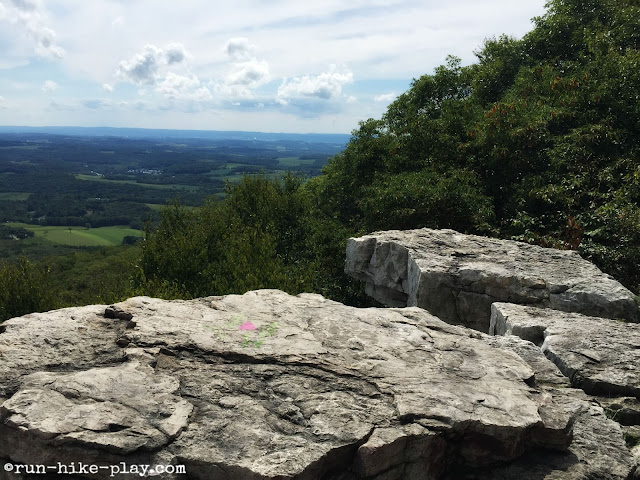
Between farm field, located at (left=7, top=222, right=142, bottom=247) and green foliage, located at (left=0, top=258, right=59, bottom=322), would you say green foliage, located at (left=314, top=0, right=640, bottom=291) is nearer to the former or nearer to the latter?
green foliage, located at (left=0, top=258, right=59, bottom=322)

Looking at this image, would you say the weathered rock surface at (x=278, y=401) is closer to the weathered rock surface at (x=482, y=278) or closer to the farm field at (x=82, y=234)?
the weathered rock surface at (x=482, y=278)

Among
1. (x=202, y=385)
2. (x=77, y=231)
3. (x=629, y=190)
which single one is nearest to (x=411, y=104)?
(x=629, y=190)

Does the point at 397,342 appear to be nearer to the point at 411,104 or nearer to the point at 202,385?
the point at 202,385

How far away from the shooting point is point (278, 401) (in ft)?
20.0

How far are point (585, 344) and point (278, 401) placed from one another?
5.94m

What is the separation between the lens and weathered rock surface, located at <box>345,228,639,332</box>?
11062mm

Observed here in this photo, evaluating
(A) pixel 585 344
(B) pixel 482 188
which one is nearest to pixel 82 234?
(B) pixel 482 188

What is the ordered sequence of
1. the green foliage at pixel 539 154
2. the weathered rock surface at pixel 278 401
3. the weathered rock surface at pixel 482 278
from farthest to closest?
1. the green foliage at pixel 539 154
2. the weathered rock surface at pixel 482 278
3. the weathered rock surface at pixel 278 401

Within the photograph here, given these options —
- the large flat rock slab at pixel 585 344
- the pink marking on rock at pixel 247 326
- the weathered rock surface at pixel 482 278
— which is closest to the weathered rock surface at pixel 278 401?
the pink marking on rock at pixel 247 326

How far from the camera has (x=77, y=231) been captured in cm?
16675

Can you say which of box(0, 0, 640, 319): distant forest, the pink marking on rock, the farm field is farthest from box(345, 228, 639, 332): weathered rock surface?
the farm field

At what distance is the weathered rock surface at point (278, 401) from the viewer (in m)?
5.21

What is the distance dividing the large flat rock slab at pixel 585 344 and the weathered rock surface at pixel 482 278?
4.43 feet

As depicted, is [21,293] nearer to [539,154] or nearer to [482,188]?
[482,188]
